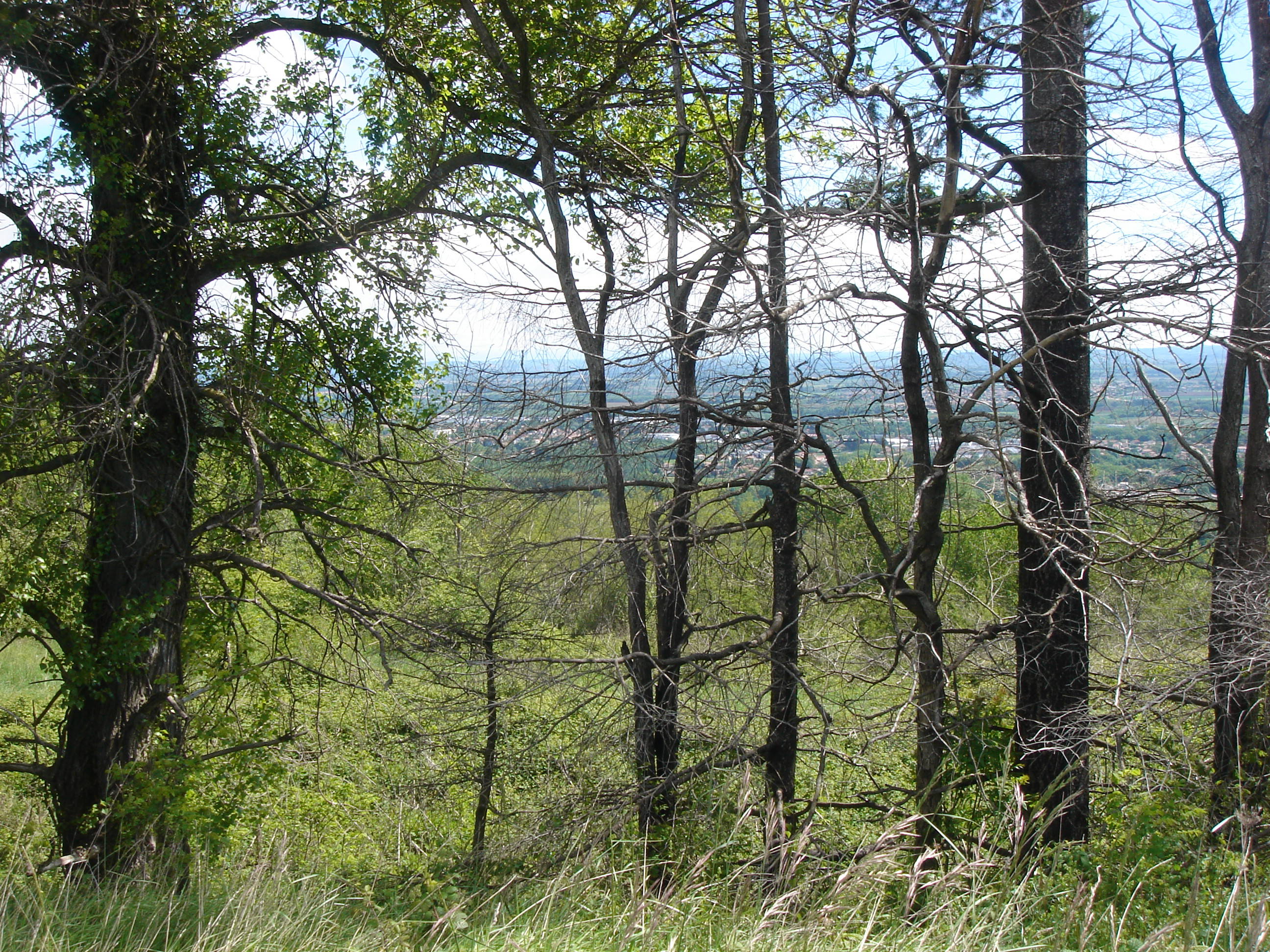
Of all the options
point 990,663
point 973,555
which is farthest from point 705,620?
point 973,555

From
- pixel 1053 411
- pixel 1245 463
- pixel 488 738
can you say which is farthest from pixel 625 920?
pixel 1245 463

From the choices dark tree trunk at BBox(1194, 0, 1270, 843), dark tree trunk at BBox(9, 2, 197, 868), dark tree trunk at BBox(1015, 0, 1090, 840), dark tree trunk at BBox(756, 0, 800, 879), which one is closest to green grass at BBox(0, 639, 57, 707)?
dark tree trunk at BBox(9, 2, 197, 868)

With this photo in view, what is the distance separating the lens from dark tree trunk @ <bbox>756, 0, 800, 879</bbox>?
678 centimetres

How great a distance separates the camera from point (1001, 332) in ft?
16.8

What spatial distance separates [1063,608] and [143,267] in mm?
8052

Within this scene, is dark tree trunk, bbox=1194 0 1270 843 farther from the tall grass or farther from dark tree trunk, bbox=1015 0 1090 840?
the tall grass

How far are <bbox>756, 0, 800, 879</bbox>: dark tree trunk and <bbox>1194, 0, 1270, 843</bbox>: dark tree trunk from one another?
2.87 meters

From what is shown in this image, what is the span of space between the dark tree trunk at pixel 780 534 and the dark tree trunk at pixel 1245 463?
2.87 m

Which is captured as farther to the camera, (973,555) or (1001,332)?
(973,555)

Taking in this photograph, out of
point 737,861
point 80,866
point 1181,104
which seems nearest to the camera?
point 737,861

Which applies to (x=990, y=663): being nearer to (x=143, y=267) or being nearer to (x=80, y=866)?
(x=80, y=866)

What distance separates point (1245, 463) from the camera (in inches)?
295

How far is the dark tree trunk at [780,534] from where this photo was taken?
22.2 feet

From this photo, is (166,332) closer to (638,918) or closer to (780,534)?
(780,534)
